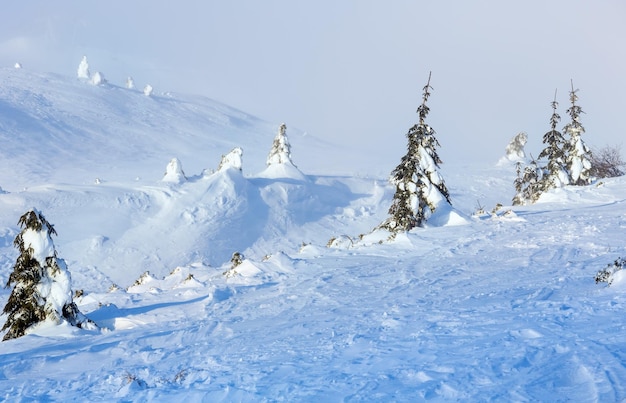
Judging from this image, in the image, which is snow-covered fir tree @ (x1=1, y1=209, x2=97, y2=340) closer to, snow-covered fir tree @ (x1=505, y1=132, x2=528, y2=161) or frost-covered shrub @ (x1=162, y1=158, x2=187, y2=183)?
frost-covered shrub @ (x1=162, y1=158, x2=187, y2=183)

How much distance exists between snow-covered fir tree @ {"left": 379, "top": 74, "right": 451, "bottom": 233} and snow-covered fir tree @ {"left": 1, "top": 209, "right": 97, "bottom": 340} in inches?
451

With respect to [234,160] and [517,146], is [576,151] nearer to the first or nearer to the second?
[234,160]

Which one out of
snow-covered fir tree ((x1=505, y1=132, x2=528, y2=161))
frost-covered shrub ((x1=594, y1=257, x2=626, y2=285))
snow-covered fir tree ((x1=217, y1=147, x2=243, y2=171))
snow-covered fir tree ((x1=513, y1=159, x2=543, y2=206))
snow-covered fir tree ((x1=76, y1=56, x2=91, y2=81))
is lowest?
frost-covered shrub ((x1=594, y1=257, x2=626, y2=285))

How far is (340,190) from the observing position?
152 ft

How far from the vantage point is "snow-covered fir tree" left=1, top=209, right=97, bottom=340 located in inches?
376

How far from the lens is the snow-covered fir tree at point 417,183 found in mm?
18625

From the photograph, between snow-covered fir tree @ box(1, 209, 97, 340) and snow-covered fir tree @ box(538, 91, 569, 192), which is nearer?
snow-covered fir tree @ box(1, 209, 97, 340)

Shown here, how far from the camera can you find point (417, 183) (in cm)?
1920

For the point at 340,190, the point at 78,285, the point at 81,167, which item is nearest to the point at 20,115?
the point at 81,167

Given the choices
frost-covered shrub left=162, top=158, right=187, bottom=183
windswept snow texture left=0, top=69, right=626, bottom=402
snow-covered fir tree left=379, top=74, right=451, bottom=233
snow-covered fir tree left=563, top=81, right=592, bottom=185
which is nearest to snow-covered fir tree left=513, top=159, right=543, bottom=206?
snow-covered fir tree left=563, top=81, right=592, bottom=185

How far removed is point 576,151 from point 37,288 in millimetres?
32543

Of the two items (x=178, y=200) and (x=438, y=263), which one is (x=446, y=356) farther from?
(x=178, y=200)

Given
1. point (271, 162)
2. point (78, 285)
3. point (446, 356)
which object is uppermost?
point (271, 162)

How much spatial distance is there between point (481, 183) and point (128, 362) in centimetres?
5094
